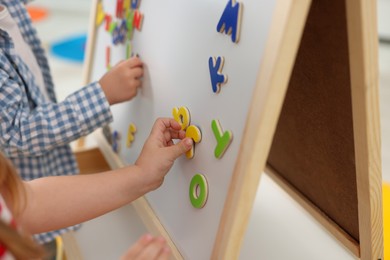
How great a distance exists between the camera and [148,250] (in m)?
0.52

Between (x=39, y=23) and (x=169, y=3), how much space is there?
2.33 m

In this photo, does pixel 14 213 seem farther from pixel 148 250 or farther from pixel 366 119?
pixel 366 119

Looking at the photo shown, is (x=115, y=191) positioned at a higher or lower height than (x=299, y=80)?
lower

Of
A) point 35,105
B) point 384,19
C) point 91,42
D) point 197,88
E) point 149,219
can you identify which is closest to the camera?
point 197,88

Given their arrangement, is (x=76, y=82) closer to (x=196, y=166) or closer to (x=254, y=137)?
(x=196, y=166)

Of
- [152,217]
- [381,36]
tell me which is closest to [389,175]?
[152,217]

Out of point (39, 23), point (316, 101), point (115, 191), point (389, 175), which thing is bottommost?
point (39, 23)

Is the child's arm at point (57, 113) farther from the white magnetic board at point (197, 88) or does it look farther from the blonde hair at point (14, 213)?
the blonde hair at point (14, 213)

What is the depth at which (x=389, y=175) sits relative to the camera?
1036 mm

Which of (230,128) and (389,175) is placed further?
(389,175)

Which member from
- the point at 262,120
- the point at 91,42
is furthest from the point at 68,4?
the point at 262,120

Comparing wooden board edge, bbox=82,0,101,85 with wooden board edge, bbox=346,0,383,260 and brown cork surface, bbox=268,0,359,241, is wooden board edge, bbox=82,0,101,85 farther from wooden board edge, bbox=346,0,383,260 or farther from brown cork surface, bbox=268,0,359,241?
wooden board edge, bbox=346,0,383,260

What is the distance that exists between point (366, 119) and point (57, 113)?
0.46m

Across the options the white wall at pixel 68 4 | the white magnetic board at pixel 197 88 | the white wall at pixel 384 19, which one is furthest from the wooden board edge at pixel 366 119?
the white wall at pixel 68 4
